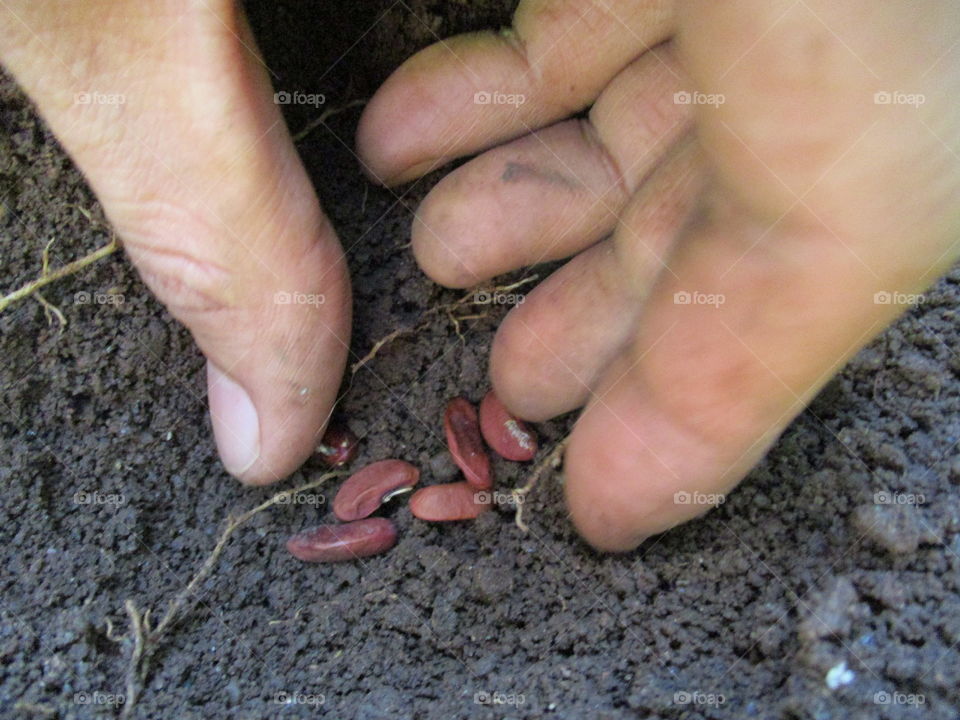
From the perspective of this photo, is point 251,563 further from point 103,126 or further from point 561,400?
point 103,126

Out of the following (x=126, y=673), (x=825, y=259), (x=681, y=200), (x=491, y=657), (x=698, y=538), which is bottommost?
(x=126, y=673)

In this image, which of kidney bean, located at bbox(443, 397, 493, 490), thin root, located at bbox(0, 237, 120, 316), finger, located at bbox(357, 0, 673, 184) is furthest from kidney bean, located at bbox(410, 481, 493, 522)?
thin root, located at bbox(0, 237, 120, 316)

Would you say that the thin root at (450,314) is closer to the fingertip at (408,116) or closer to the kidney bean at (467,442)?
the kidney bean at (467,442)

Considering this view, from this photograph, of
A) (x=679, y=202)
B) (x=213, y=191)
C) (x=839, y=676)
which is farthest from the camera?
(x=679, y=202)

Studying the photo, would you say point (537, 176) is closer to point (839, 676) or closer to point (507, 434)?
point (507, 434)

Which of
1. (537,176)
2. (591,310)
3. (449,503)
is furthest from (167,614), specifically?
(537,176)

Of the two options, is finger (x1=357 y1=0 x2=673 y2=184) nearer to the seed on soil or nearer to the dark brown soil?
the dark brown soil

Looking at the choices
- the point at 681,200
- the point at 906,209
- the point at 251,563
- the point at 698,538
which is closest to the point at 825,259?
the point at 906,209
